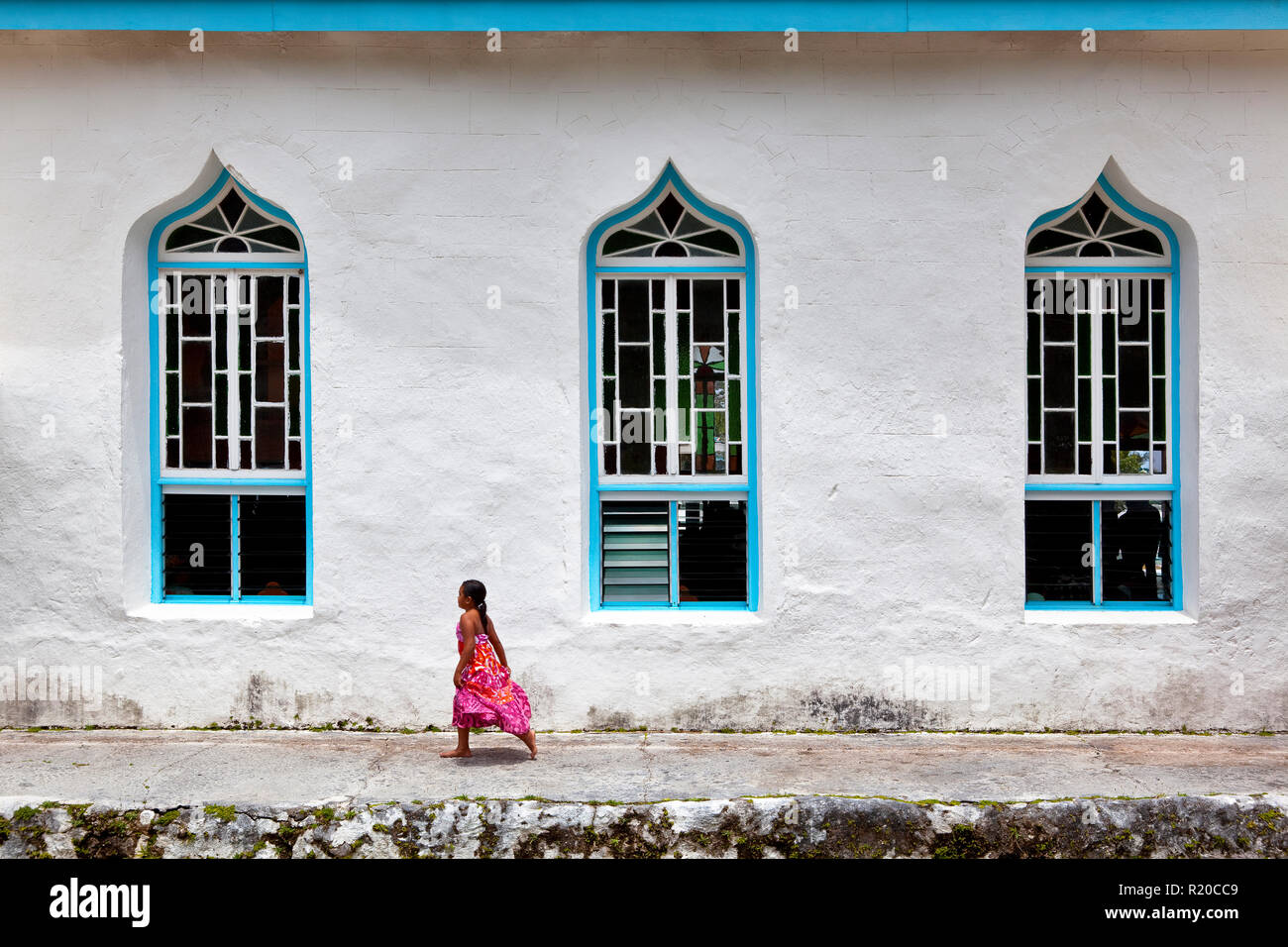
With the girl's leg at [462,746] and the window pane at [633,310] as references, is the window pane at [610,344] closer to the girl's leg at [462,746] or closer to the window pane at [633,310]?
the window pane at [633,310]

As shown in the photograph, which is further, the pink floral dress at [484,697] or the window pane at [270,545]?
the window pane at [270,545]

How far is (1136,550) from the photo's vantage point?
7156mm

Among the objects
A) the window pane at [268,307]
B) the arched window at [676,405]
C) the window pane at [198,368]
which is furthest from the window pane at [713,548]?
the window pane at [198,368]

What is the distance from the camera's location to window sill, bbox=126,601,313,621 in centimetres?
696

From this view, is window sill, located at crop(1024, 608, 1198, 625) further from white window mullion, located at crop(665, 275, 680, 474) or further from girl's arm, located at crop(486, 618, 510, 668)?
girl's arm, located at crop(486, 618, 510, 668)

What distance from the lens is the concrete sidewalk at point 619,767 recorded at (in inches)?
221

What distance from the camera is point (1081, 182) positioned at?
6832 millimetres

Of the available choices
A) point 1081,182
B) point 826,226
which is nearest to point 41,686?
point 826,226

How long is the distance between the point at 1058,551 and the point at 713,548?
2.18 meters

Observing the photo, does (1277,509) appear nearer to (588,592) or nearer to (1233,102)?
(1233,102)

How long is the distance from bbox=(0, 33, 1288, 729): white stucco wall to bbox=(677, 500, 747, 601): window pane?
285 mm

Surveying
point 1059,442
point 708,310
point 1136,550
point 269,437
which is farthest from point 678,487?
point 1136,550

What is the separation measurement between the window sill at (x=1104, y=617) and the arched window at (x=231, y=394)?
456 cm

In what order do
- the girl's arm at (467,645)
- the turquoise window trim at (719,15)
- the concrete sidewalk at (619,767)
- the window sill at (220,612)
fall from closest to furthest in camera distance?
the concrete sidewalk at (619,767)
the girl's arm at (467,645)
the turquoise window trim at (719,15)
the window sill at (220,612)
